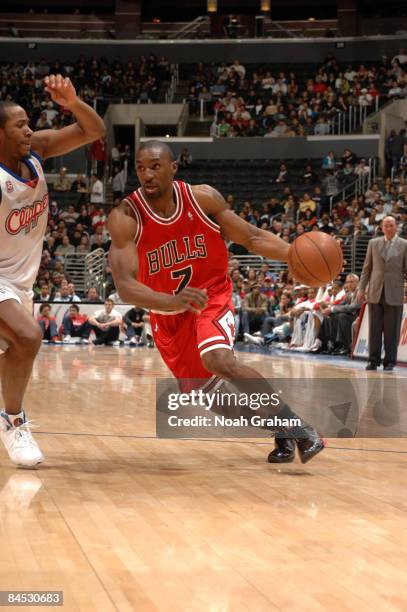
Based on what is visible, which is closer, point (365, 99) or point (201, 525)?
point (201, 525)

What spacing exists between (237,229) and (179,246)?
348mm

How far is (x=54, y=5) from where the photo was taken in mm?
35594

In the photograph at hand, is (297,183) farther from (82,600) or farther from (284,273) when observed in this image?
(82,600)

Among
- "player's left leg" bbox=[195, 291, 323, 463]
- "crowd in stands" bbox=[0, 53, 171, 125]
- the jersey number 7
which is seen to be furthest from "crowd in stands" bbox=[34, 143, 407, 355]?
"player's left leg" bbox=[195, 291, 323, 463]

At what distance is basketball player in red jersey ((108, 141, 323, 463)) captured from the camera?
4.92 meters

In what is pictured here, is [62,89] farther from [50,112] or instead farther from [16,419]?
[50,112]

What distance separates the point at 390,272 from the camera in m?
11.4

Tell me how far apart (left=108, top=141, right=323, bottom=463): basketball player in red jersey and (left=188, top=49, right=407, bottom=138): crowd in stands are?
76.8 feet

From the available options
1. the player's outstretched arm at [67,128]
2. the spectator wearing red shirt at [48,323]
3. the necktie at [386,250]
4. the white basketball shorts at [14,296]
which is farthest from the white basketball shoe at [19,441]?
the spectator wearing red shirt at [48,323]

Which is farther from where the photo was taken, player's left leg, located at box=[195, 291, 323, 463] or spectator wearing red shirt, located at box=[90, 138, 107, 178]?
spectator wearing red shirt, located at box=[90, 138, 107, 178]

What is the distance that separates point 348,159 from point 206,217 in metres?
21.4

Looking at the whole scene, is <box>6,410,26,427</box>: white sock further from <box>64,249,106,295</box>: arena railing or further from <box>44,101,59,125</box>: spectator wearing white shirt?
<box>44,101,59,125</box>: spectator wearing white shirt

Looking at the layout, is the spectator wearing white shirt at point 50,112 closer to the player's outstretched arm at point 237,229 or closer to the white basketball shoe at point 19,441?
the player's outstretched arm at point 237,229

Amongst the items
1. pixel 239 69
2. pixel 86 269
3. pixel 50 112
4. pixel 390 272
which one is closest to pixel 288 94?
pixel 239 69
